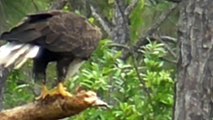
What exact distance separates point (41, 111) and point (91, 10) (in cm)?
585

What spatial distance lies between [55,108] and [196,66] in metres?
1.19

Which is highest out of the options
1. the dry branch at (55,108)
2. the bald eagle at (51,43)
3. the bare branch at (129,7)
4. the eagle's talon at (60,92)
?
the bald eagle at (51,43)

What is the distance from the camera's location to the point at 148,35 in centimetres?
970

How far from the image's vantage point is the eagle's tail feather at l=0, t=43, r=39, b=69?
4859mm

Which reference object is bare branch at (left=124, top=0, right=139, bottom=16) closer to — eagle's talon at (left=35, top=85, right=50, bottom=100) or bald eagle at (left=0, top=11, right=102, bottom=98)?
bald eagle at (left=0, top=11, right=102, bottom=98)

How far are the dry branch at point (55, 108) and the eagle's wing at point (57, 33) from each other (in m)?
0.38

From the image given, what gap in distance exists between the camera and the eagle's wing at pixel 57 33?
5.09 meters

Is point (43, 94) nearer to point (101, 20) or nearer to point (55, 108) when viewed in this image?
point (55, 108)

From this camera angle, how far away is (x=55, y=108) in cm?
497

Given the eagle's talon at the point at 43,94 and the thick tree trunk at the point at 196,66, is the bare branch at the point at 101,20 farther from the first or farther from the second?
the eagle's talon at the point at 43,94

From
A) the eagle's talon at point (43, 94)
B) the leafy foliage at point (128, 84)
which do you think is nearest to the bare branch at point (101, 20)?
the leafy foliage at point (128, 84)

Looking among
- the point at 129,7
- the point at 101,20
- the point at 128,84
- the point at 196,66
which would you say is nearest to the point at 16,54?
the point at 196,66

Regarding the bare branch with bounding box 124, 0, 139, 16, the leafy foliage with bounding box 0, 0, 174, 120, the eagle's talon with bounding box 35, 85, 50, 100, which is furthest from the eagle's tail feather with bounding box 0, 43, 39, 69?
the bare branch with bounding box 124, 0, 139, 16

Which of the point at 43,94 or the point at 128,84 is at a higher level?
the point at 43,94
